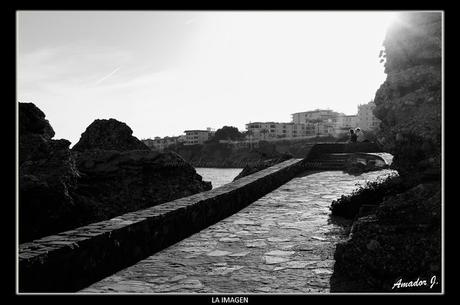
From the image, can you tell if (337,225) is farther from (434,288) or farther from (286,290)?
(434,288)

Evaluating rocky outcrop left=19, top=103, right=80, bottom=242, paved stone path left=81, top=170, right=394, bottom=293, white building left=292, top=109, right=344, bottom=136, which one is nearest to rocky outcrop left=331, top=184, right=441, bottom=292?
paved stone path left=81, top=170, right=394, bottom=293

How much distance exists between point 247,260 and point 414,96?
9.51 ft

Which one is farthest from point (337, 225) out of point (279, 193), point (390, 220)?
point (279, 193)

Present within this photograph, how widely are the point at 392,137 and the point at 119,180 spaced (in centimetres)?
1396

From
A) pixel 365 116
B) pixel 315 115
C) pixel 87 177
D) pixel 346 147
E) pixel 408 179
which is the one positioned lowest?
pixel 87 177

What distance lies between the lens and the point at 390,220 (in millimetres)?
4312

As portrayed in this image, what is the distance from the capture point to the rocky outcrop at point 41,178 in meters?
10.4

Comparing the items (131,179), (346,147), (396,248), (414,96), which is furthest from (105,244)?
(346,147)

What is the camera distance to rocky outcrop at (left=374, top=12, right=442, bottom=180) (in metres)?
4.15

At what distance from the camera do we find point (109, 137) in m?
21.1

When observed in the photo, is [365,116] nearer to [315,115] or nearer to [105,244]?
[315,115]

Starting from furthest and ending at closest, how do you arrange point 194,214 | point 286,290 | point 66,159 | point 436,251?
point 66,159 → point 194,214 → point 286,290 → point 436,251
